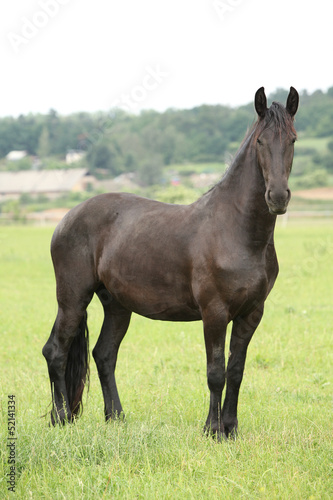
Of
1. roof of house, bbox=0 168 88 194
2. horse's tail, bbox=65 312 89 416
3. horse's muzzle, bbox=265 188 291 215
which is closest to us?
horse's muzzle, bbox=265 188 291 215

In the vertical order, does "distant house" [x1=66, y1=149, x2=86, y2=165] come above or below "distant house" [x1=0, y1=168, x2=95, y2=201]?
above

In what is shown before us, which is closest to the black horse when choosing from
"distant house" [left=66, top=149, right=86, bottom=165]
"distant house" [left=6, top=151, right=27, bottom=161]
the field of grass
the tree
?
the field of grass

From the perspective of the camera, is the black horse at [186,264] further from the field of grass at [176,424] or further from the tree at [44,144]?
the tree at [44,144]

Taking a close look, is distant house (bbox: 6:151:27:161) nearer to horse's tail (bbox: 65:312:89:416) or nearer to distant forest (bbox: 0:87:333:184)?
distant forest (bbox: 0:87:333:184)

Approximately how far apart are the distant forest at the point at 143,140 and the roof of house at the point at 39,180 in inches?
58.5

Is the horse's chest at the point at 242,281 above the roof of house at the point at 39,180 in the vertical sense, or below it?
above

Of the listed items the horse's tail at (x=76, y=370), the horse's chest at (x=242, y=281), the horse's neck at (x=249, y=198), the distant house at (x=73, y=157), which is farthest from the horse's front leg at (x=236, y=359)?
the distant house at (x=73, y=157)

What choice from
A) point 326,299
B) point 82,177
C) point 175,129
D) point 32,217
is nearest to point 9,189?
point 82,177

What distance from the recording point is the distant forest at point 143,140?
66.6 m

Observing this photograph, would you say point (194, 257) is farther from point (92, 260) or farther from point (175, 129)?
point (175, 129)

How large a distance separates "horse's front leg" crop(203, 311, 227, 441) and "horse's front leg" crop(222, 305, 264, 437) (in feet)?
0.50

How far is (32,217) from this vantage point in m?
48.9

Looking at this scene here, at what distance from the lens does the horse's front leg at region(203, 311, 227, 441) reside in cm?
417

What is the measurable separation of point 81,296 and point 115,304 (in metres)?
0.36
